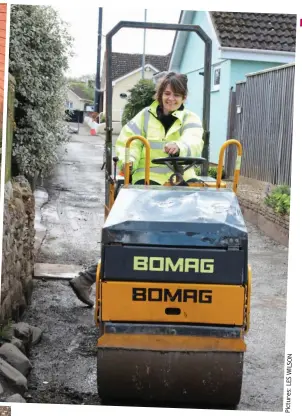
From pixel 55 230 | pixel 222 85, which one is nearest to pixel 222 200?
pixel 55 230

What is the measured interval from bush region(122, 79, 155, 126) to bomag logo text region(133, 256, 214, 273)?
→ 9.29 m

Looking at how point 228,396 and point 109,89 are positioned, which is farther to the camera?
point 109,89

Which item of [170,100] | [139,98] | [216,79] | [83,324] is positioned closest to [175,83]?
[170,100]

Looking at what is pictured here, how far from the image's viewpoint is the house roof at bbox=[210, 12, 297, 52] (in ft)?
37.2

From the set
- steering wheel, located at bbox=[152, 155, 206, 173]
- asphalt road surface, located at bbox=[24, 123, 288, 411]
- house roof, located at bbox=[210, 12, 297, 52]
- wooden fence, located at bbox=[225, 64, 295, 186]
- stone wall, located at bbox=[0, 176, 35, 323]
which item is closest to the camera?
steering wheel, located at bbox=[152, 155, 206, 173]

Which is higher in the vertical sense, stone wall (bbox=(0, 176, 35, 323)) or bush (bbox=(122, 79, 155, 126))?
bush (bbox=(122, 79, 155, 126))

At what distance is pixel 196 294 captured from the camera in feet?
10.2

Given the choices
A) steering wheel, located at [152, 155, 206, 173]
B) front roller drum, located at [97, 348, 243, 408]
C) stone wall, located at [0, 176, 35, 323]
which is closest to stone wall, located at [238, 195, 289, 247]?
stone wall, located at [0, 176, 35, 323]

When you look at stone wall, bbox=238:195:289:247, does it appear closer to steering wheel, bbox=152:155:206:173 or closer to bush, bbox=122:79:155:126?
steering wheel, bbox=152:155:206:173

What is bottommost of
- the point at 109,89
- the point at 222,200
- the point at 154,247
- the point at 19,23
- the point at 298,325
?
the point at 298,325

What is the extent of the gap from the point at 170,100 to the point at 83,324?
1.74 meters

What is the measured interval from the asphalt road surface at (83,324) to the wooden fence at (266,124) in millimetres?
1168

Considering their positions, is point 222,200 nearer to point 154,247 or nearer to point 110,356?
point 154,247

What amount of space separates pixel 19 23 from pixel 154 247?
9.98 ft
